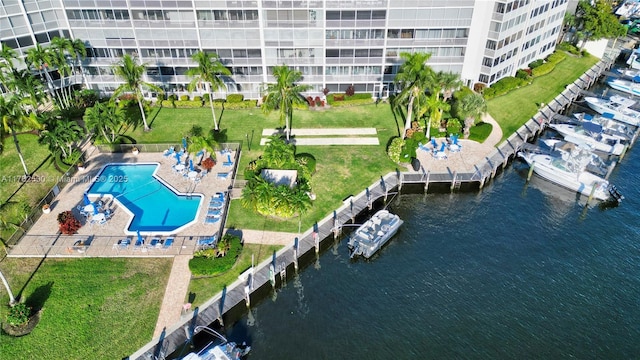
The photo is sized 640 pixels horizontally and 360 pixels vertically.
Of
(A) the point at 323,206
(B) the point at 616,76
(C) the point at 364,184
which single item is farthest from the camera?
(B) the point at 616,76

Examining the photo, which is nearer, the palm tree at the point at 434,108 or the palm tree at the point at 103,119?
the palm tree at the point at 103,119

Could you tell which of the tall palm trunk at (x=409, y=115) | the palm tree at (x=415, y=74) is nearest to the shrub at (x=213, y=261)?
the palm tree at (x=415, y=74)

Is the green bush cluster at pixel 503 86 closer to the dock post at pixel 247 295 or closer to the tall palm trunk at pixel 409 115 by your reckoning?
the tall palm trunk at pixel 409 115

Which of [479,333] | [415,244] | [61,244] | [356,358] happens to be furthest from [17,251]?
[479,333]

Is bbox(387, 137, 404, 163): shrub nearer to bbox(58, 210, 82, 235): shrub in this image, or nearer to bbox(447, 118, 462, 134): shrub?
bbox(447, 118, 462, 134): shrub

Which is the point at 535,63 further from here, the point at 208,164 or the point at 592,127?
the point at 208,164

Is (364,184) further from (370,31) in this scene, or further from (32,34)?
(32,34)
